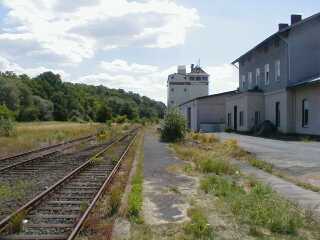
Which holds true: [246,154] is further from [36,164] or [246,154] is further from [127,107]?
[127,107]

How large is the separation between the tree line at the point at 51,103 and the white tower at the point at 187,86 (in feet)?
54.9

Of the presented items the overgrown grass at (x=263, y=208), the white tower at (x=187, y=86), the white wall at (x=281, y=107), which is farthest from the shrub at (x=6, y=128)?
the white tower at (x=187, y=86)

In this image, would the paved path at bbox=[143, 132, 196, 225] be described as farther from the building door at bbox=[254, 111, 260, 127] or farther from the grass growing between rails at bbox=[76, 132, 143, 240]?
the building door at bbox=[254, 111, 260, 127]

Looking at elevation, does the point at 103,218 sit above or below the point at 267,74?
below

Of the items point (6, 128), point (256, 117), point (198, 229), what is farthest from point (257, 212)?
point (256, 117)

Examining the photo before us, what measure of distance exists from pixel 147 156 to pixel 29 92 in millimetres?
103780

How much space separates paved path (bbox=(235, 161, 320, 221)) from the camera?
9.06 metres

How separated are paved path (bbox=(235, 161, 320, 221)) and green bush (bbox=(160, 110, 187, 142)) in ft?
57.5

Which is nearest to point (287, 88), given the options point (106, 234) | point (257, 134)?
point (257, 134)

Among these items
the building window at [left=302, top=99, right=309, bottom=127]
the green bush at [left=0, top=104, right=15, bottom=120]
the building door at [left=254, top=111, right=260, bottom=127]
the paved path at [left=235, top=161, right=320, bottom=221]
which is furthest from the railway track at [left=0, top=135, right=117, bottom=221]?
the building door at [left=254, top=111, right=260, bottom=127]

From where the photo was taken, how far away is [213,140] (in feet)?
96.2

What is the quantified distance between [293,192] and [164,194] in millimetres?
2633

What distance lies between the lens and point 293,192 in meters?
10.7

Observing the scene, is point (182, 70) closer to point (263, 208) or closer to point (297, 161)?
point (297, 161)
